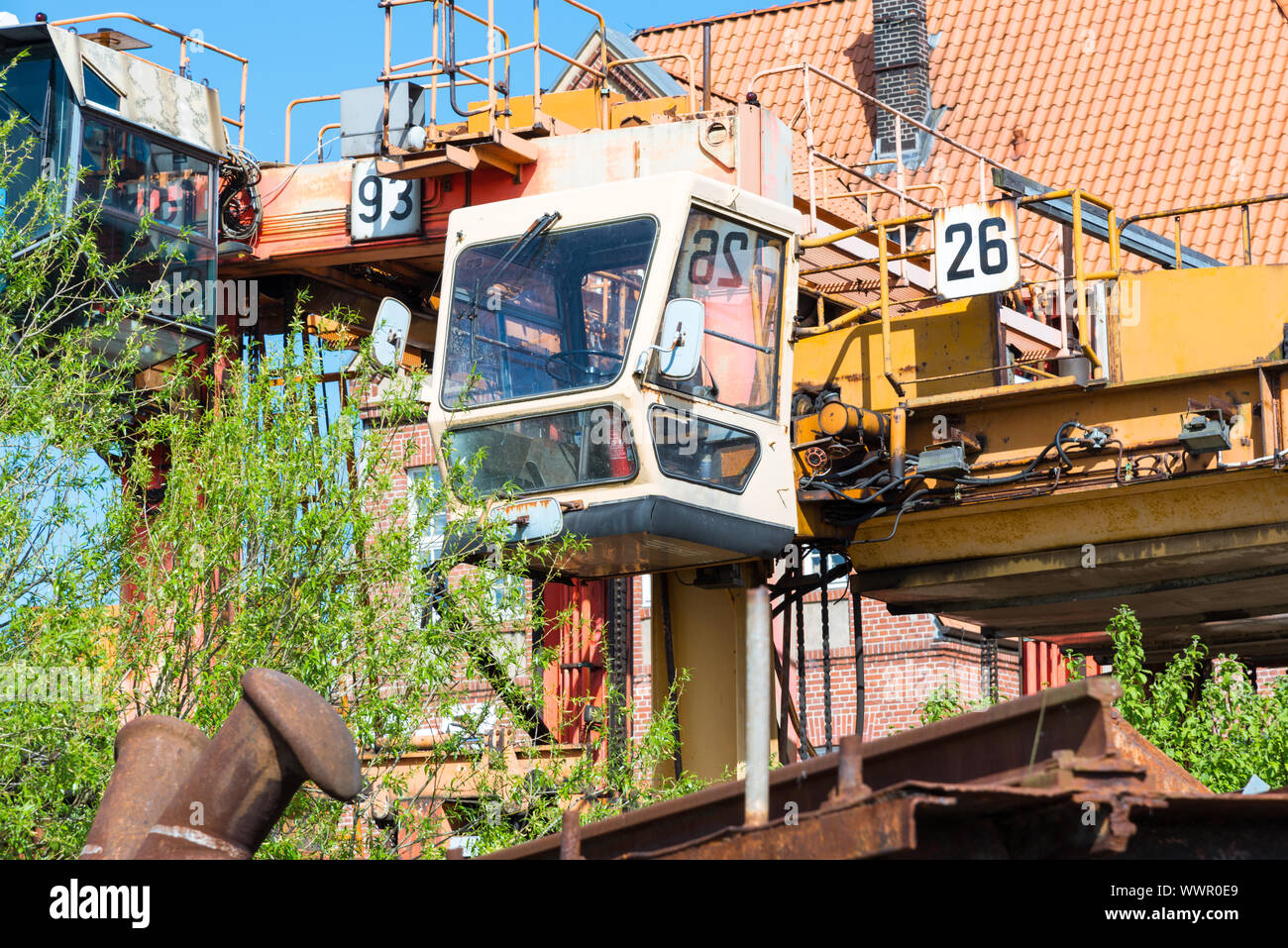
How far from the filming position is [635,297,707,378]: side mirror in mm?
10250

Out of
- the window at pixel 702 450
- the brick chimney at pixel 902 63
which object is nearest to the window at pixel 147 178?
the window at pixel 702 450

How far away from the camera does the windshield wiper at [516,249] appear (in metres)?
11.2

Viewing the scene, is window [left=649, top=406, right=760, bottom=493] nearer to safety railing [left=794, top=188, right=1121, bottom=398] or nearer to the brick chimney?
safety railing [left=794, top=188, right=1121, bottom=398]

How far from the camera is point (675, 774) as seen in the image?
1219cm

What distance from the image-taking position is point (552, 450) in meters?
10.8

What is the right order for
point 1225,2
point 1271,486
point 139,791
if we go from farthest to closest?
point 1225,2 → point 1271,486 → point 139,791

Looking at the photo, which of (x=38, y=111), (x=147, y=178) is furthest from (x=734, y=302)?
(x=38, y=111)

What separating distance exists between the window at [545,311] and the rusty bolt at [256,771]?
5.19m

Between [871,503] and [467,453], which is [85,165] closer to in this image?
[467,453]

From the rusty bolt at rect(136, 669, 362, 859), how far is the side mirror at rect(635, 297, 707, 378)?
5.13 m

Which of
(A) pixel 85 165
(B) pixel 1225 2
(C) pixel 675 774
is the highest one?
(B) pixel 1225 2

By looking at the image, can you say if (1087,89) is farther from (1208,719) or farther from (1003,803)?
(1003,803)
